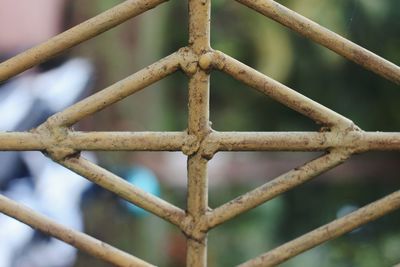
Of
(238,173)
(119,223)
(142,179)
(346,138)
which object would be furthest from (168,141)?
(238,173)

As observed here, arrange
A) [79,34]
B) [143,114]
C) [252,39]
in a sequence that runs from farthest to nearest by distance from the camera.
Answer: [252,39] → [143,114] → [79,34]

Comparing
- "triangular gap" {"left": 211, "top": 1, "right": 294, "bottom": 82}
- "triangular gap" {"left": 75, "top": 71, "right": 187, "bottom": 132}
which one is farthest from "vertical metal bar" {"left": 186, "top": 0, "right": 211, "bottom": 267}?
"triangular gap" {"left": 211, "top": 1, "right": 294, "bottom": 82}

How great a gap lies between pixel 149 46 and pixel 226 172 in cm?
48

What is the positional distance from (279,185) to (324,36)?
0.41ft

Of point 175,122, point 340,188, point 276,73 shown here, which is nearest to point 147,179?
point 175,122

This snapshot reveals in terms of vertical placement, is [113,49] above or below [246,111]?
below

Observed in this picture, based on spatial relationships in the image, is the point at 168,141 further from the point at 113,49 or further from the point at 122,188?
the point at 113,49

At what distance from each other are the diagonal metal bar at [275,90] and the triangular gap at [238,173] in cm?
138

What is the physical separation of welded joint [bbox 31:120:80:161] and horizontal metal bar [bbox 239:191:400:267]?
6.8 inches

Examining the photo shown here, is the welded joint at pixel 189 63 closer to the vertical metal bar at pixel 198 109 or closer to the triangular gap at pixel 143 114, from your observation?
the vertical metal bar at pixel 198 109

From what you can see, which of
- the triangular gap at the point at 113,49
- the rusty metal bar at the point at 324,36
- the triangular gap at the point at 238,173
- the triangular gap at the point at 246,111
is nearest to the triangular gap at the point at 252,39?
the triangular gap at the point at 246,111

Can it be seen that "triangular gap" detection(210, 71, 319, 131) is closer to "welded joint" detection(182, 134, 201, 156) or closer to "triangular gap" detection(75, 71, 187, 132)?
"triangular gap" detection(75, 71, 187, 132)

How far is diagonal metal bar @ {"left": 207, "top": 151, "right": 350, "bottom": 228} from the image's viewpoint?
0.56 m

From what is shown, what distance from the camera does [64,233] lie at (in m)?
0.57
